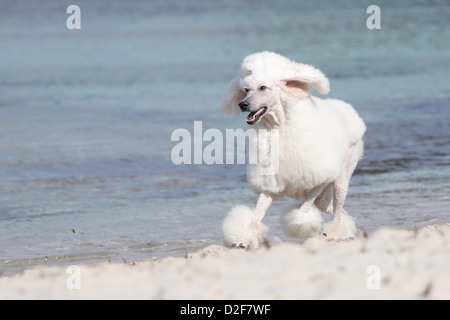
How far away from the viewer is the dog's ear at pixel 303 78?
657cm

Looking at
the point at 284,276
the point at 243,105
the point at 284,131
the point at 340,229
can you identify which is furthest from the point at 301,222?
the point at 284,276

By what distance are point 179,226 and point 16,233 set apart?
→ 1600 millimetres

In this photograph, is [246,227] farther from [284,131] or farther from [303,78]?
[303,78]

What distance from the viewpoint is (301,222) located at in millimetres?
6938

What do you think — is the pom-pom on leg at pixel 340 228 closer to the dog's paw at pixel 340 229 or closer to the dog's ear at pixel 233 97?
the dog's paw at pixel 340 229

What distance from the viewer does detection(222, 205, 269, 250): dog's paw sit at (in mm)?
6605

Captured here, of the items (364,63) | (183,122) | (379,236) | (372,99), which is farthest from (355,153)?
(364,63)

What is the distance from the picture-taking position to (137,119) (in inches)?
608

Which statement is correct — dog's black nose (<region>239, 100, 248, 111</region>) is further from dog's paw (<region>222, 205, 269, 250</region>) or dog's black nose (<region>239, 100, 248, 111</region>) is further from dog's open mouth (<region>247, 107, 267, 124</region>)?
dog's paw (<region>222, 205, 269, 250</region>)

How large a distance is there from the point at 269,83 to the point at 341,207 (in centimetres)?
150

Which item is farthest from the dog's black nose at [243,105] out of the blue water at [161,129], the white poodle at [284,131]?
the blue water at [161,129]

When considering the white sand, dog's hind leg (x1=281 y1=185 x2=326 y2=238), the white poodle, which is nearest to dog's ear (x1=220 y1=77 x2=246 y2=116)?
the white poodle
